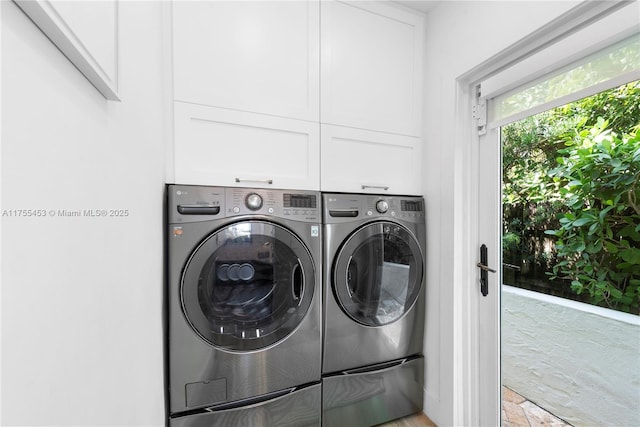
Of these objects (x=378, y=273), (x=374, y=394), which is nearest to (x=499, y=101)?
(x=378, y=273)

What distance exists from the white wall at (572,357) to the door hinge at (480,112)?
33.4 inches

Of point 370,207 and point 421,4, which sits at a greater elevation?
point 421,4

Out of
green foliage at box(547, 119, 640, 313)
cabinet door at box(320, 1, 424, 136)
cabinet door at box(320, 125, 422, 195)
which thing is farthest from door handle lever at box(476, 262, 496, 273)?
cabinet door at box(320, 1, 424, 136)

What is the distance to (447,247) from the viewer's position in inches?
58.8

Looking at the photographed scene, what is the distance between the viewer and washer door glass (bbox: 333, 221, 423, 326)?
143cm

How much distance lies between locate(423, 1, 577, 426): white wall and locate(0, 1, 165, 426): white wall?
1.43m

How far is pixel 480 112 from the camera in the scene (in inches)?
56.2

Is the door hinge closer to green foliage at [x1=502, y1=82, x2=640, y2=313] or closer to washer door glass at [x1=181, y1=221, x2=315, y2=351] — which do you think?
green foliage at [x1=502, y1=82, x2=640, y2=313]

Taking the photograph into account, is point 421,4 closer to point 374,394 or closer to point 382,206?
point 382,206

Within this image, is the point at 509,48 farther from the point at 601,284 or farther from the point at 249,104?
the point at 249,104

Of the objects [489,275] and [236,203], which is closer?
[236,203]

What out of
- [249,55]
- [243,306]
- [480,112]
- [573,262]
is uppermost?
[249,55]

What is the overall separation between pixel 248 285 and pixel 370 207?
0.78m

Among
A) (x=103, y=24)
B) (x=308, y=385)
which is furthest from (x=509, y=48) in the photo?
(x=308, y=385)
